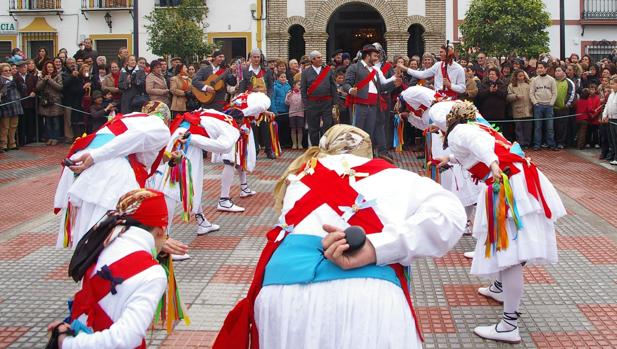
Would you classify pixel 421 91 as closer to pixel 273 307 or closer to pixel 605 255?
pixel 605 255

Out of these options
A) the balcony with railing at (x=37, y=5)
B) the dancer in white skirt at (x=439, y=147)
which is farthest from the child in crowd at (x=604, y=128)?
the balcony with railing at (x=37, y=5)

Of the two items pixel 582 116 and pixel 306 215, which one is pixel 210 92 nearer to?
pixel 582 116

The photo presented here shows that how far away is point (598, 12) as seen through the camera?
28.8 meters

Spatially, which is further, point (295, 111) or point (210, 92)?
point (295, 111)

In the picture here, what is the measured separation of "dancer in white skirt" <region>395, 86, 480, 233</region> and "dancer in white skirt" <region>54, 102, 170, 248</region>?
2.58m

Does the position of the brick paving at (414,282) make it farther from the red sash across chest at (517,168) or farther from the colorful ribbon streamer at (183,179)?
the red sash across chest at (517,168)

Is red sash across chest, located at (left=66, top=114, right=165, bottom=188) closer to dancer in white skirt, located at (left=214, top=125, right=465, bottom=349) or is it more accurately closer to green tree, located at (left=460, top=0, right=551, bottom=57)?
dancer in white skirt, located at (left=214, top=125, right=465, bottom=349)

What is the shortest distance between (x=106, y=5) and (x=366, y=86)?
764 inches

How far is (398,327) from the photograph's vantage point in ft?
9.92

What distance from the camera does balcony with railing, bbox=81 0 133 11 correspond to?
2933 cm

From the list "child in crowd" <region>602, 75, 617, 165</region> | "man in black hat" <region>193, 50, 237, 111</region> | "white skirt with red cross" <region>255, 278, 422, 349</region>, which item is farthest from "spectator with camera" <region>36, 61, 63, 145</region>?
"white skirt with red cross" <region>255, 278, 422, 349</region>

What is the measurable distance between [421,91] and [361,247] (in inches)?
279

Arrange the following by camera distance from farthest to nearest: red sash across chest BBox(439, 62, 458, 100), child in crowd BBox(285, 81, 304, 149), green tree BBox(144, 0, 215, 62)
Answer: green tree BBox(144, 0, 215, 62) < child in crowd BBox(285, 81, 304, 149) < red sash across chest BBox(439, 62, 458, 100)

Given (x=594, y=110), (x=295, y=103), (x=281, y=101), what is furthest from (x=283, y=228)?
(x=594, y=110)
